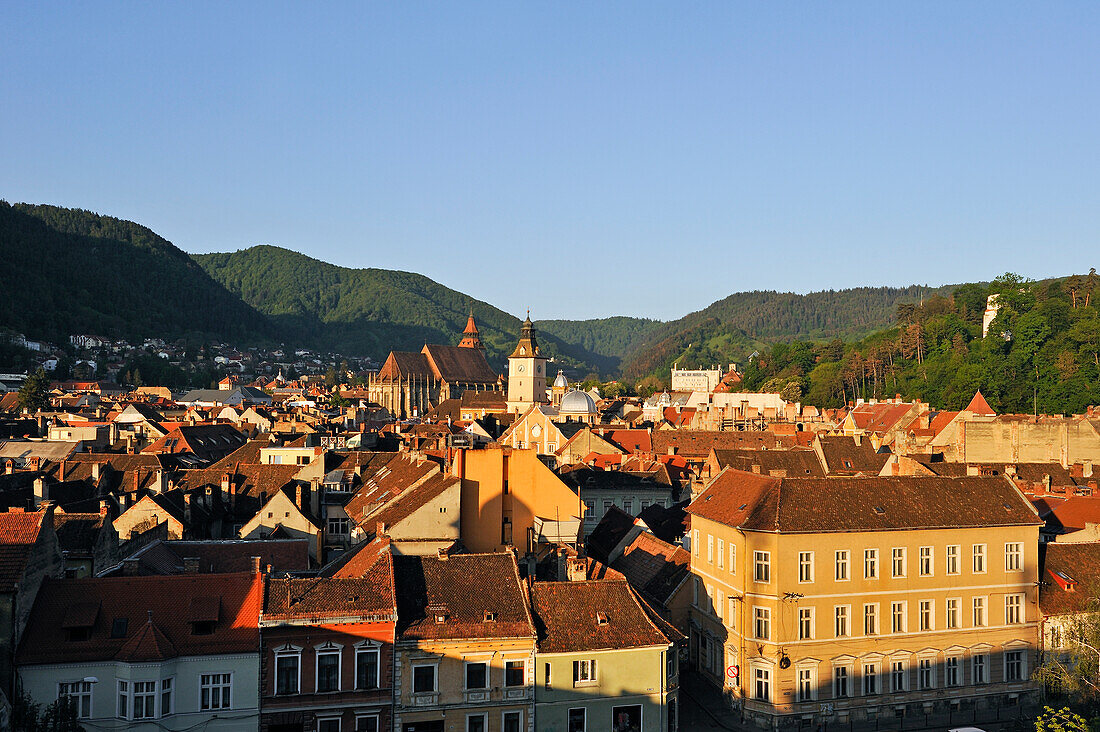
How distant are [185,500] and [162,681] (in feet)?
81.7

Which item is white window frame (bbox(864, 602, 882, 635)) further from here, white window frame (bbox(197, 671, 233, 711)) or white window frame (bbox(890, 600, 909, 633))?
white window frame (bbox(197, 671, 233, 711))

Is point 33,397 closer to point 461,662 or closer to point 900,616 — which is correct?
point 461,662

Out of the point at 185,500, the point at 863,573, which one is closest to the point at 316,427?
the point at 185,500

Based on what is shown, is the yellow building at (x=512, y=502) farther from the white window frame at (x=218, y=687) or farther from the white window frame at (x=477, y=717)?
the white window frame at (x=218, y=687)

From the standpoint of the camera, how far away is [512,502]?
141ft

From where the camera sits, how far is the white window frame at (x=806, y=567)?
1384 inches

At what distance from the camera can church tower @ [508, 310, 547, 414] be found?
520 feet

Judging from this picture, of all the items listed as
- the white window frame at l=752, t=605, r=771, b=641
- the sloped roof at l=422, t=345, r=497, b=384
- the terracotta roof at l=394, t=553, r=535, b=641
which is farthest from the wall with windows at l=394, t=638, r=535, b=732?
the sloped roof at l=422, t=345, r=497, b=384

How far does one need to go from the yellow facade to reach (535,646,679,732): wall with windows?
17.9 feet

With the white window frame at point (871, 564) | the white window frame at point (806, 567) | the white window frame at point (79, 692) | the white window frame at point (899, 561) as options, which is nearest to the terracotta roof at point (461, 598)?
the white window frame at point (79, 692)

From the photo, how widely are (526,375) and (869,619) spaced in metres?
124

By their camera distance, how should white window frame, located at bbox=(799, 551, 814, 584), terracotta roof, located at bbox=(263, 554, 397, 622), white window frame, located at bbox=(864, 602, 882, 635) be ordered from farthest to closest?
white window frame, located at bbox=(864, 602, 882, 635), white window frame, located at bbox=(799, 551, 814, 584), terracotta roof, located at bbox=(263, 554, 397, 622)

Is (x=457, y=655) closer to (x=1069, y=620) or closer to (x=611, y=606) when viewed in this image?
(x=611, y=606)

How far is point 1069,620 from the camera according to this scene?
37156 mm
